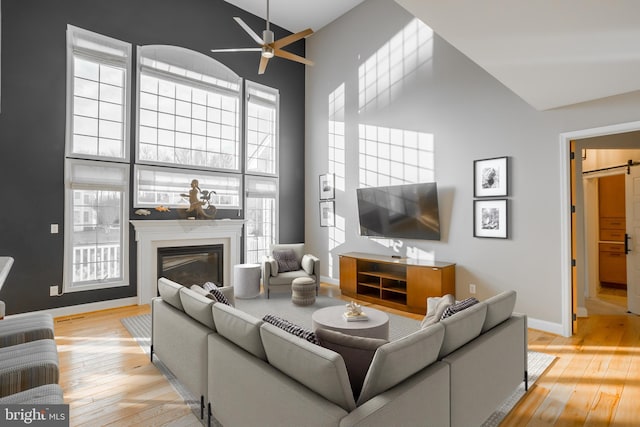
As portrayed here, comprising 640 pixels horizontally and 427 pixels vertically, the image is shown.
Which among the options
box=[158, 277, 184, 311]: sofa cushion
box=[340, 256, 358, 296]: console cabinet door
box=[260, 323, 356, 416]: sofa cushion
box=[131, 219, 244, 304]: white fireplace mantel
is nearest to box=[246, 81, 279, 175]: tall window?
box=[131, 219, 244, 304]: white fireplace mantel

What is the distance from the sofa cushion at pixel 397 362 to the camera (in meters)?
1.46

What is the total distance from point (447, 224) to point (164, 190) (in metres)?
4.52

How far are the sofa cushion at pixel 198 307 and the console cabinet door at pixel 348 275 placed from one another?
3.31 meters

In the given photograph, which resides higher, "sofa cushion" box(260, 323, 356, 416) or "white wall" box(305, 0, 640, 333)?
"white wall" box(305, 0, 640, 333)

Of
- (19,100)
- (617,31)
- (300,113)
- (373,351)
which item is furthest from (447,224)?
(19,100)

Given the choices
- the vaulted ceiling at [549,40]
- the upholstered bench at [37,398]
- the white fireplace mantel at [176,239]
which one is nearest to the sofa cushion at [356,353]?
the upholstered bench at [37,398]

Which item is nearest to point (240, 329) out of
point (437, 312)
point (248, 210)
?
point (437, 312)

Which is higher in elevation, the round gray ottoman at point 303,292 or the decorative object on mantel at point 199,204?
the decorative object on mantel at point 199,204

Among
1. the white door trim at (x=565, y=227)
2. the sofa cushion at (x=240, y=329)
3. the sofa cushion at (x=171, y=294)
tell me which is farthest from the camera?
the white door trim at (x=565, y=227)

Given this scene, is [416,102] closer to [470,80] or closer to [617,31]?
[470,80]

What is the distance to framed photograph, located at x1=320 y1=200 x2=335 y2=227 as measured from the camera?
6.68 m

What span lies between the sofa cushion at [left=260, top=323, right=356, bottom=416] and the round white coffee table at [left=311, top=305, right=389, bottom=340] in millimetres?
1366

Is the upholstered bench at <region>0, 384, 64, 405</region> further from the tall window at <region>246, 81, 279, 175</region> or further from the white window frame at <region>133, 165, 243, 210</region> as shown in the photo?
the tall window at <region>246, 81, 279, 175</region>

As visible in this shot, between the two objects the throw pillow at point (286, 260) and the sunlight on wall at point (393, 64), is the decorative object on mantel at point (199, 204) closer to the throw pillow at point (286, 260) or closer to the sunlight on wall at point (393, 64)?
the throw pillow at point (286, 260)
